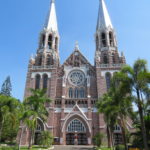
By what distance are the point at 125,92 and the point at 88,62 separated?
97.1ft

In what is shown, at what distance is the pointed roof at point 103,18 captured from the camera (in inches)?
2062

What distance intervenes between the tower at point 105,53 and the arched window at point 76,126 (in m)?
7.98

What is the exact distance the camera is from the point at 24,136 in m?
36.0

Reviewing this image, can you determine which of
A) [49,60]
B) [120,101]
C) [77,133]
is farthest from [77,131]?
[49,60]

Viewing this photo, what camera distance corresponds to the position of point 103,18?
54531mm

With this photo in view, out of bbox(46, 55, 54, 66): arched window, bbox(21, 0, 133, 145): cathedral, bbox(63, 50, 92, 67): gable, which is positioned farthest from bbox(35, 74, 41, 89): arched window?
bbox(63, 50, 92, 67): gable

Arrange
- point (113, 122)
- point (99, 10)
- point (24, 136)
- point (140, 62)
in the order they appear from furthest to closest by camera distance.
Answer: point (99, 10) < point (24, 136) < point (113, 122) < point (140, 62)

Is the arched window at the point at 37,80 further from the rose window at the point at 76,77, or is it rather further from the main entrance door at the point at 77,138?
the main entrance door at the point at 77,138

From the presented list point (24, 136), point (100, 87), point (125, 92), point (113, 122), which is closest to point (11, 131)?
point (24, 136)

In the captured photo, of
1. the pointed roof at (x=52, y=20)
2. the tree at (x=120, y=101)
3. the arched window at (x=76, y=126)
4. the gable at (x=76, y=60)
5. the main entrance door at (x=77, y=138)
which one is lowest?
the main entrance door at (x=77, y=138)

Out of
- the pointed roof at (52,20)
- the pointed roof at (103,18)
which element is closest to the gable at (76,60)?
the pointed roof at (52,20)

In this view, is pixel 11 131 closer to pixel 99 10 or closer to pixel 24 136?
pixel 24 136

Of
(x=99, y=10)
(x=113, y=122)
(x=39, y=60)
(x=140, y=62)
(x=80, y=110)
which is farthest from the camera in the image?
(x=99, y=10)

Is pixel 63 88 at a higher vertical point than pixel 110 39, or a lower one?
lower
